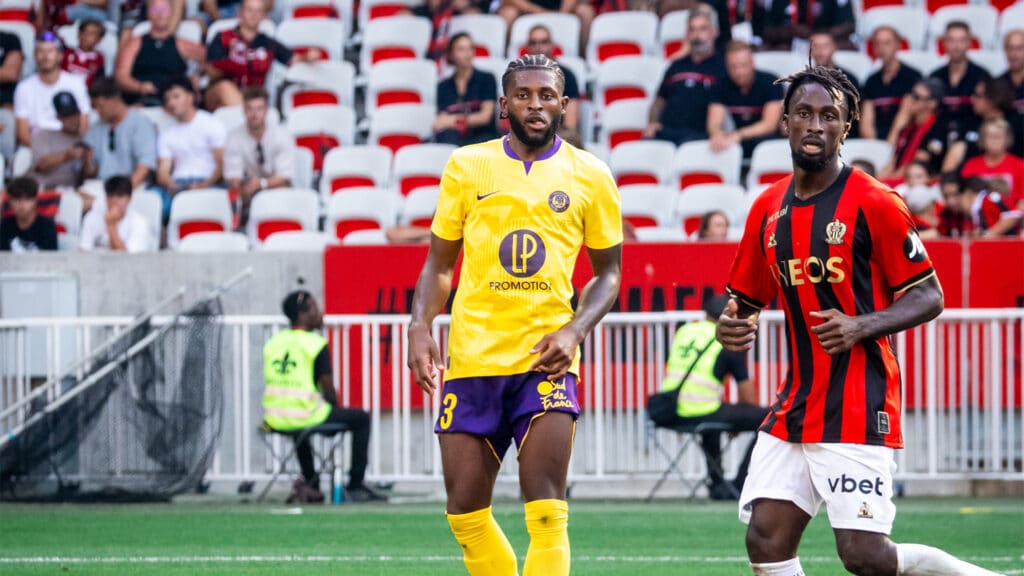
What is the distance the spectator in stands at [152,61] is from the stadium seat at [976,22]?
807 cm

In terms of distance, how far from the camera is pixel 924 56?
16969mm

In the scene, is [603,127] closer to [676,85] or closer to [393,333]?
[676,85]

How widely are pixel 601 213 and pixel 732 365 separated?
684 cm

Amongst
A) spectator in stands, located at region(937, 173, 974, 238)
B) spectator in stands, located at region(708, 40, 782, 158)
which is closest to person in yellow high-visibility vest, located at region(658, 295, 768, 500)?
spectator in stands, located at region(937, 173, 974, 238)

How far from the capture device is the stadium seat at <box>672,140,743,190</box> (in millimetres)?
15688

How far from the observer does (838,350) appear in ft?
18.6

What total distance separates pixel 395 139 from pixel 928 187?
5671mm

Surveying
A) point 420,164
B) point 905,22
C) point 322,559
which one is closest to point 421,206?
point 420,164

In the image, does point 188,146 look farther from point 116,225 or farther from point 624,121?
point 624,121

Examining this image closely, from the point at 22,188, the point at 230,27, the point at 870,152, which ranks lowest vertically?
the point at 22,188

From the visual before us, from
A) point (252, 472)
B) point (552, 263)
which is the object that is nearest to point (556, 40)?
point (252, 472)

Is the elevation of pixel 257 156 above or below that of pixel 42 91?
below

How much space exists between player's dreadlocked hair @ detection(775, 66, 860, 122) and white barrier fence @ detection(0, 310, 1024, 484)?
7367mm

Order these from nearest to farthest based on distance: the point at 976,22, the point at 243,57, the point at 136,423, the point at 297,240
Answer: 1. the point at 136,423
2. the point at 297,240
3. the point at 976,22
4. the point at 243,57
